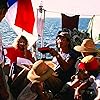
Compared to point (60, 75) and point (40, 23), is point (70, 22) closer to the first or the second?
point (40, 23)

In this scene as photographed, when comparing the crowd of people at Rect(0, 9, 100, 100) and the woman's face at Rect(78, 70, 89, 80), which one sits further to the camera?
the woman's face at Rect(78, 70, 89, 80)

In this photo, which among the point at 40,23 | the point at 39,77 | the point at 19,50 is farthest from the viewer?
the point at 40,23

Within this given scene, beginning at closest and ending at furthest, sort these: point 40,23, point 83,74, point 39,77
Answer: point 39,77
point 83,74
point 40,23

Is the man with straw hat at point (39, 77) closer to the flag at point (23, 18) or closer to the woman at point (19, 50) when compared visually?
the woman at point (19, 50)

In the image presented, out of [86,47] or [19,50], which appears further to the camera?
[19,50]

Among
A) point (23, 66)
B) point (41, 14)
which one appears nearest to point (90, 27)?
point (41, 14)

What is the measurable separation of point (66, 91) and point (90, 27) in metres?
4.14

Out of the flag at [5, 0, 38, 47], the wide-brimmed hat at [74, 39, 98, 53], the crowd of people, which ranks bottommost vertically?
the crowd of people

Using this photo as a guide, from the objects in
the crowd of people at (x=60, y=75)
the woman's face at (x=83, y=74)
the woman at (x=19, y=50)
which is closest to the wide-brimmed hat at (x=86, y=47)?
the crowd of people at (x=60, y=75)

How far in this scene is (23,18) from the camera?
5.42 metres

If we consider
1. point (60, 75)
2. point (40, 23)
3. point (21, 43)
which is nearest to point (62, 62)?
point (60, 75)

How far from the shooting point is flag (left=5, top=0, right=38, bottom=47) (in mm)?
5348

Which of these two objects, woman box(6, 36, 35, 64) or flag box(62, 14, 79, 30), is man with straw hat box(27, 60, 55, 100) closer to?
woman box(6, 36, 35, 64)

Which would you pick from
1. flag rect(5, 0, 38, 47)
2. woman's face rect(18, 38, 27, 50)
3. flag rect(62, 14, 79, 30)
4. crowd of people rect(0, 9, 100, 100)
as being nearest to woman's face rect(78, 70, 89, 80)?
crowd of people rect(0, 9, 100, 100)
